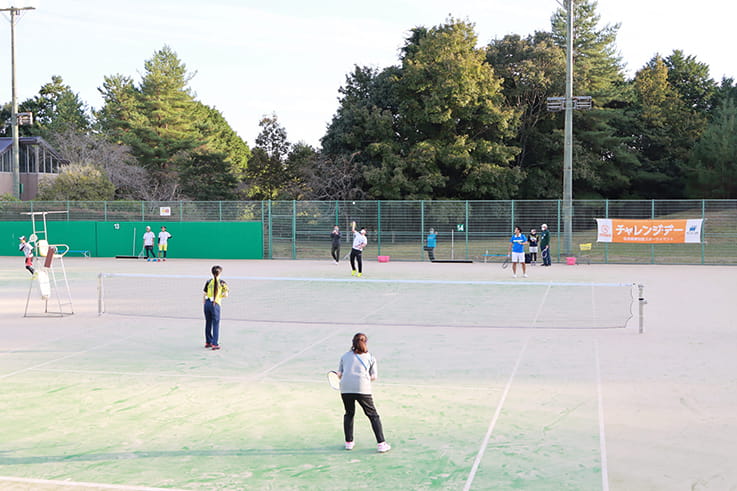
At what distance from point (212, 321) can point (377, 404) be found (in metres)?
4.57

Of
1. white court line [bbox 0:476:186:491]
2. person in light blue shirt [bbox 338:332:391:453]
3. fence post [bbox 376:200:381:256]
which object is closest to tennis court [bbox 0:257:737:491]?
white court line [bbox 0:476:186:491]

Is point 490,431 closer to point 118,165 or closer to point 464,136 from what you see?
point 464,136

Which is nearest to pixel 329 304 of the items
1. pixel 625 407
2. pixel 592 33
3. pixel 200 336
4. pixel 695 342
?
pixel 200 336

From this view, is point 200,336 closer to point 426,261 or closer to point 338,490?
point 338,490

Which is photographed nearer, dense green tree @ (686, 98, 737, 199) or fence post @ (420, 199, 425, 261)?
fence post @ (420, 199, 425, 261)

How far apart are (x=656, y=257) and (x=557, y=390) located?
87.8 ft

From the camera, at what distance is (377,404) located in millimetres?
9305

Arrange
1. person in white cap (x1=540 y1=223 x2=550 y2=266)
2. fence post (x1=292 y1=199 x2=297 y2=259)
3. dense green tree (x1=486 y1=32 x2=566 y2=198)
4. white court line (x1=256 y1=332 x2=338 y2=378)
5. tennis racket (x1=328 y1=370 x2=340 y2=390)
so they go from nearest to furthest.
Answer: tennis racket (x1=328 y1=370 x2=340 y2=390)
white court line (x1=256 y1=332 x2=338 y2=378)
person in white cap (x1=540 y1=223 x2=550 y2=266)
fence post (x1=292 y1=199 x2=297 y2=259)
dense green tree (x1=486 y1=32 x2=566 y2=198)

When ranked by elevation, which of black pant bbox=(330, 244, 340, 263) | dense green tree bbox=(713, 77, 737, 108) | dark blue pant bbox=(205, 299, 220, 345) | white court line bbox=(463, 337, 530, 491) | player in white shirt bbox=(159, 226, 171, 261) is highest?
dense green tree bbox=(713, 77, 737, 108)

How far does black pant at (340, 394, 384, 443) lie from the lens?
7352 mm

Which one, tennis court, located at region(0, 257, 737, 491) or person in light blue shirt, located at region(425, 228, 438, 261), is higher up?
person in light blue shirt, located at region(425, 228, 438, 261)

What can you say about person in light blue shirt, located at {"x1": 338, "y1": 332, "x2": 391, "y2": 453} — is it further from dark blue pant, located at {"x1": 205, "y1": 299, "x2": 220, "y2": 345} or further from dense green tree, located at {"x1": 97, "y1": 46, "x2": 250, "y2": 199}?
dense green tree, located at {"x1": 97, "y1": 46, "x2": 250, "y2": 199}

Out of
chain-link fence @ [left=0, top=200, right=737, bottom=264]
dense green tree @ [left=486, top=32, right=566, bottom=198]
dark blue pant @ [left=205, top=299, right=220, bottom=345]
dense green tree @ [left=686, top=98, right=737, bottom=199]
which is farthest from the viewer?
dense green tree @ [left=486, top=32, right=566, bottom=198]

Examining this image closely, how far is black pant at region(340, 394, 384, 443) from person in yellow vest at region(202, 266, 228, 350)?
5.74m
